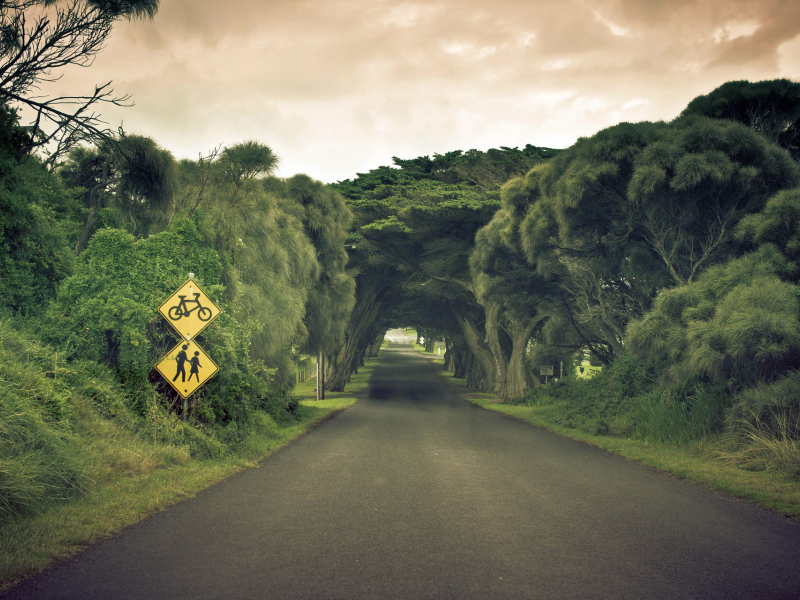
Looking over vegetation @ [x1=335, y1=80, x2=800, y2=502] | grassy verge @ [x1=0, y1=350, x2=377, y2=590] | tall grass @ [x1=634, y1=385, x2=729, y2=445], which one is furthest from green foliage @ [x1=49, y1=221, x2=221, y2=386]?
tall grass @ [x1=634, y1=385, x2=729, y2=445]

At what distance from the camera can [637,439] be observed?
15.5m

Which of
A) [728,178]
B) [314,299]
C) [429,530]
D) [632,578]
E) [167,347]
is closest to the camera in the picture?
[632,578]

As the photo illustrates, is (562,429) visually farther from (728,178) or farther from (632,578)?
(632,578)

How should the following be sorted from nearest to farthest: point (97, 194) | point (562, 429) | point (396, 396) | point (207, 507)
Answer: point (207, 507) < point (97, 194) < point (562, 429) < point (396, 396)

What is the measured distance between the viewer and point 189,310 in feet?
36.8

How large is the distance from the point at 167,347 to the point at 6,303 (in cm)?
294

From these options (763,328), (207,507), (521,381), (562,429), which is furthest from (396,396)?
(207,507)

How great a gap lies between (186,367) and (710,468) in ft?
30.2

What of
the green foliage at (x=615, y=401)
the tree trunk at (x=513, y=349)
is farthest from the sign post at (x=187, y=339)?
the tree trunk at (x=513, y=349)

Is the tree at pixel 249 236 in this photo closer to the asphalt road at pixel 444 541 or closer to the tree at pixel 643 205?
the asphalt road at pixel 444 541

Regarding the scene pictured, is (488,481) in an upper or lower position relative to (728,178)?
lower

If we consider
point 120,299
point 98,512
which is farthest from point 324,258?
point 98,512

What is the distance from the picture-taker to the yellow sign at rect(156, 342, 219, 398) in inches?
437

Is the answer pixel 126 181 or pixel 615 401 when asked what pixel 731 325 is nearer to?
pixel 615 401
